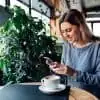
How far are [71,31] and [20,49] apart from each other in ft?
3.78

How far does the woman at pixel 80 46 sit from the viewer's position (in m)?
2.11

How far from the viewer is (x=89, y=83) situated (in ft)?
6.80

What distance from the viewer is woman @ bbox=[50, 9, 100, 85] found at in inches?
83.1

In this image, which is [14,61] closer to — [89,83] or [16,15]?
[16,15]

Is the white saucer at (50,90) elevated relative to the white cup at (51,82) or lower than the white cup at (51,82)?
lower

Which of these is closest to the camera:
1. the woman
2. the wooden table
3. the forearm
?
the wooden table

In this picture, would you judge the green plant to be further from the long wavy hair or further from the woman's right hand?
the woman's right hand

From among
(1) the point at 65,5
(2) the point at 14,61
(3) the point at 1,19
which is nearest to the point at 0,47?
(2) the point at 14,61

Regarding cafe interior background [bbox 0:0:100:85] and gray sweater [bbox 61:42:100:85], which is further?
cafe interior background [bbox 0:0:100:85]

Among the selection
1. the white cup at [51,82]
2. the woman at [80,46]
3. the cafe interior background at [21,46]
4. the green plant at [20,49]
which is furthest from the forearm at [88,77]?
the green plant at [20,49]

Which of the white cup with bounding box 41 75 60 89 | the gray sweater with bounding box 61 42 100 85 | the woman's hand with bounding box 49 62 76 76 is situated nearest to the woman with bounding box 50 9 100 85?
the gray sweater with bounding box 61 42 100 85

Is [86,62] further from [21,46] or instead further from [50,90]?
[21,46]

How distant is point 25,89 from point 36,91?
0.10 metres

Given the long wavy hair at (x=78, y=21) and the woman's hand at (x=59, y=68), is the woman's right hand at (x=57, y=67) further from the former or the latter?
the long wavy hair at (x=78, y=21)
